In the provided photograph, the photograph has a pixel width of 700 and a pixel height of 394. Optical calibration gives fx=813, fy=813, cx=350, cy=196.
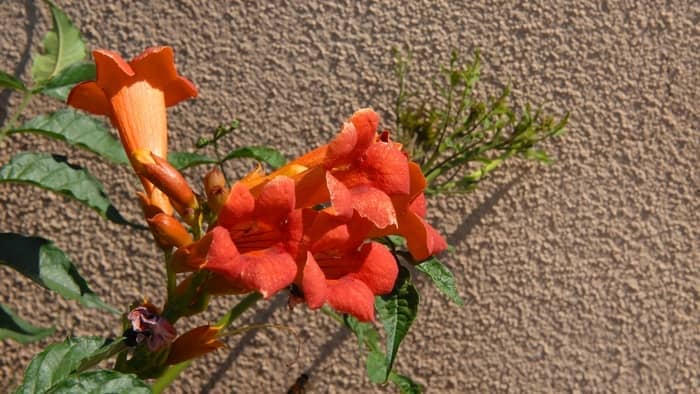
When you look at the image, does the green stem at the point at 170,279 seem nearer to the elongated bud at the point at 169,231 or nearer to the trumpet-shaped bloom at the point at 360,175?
the elongated bud at the point at 169,231

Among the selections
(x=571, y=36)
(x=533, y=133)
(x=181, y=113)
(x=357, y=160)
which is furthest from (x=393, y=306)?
(x=571, y=36)

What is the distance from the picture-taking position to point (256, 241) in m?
1.03

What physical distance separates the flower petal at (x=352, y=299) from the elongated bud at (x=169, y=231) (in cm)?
21

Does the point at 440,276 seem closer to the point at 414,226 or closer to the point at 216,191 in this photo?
the point at 414,226

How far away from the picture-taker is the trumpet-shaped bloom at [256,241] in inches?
36.0

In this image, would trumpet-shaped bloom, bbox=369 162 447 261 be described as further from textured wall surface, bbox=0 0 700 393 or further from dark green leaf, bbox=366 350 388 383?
textured wall surface, bbox=0 0 700 393

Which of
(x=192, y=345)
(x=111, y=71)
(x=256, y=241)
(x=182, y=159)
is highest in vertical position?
(x=111, y=71)

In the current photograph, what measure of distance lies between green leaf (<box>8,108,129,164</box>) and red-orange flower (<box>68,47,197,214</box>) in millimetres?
206

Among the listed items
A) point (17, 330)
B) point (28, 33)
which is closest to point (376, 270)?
point (17, 330)

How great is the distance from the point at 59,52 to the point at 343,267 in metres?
0.83

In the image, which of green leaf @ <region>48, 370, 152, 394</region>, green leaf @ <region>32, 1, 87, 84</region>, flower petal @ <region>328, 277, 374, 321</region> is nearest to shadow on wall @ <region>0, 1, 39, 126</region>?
green leaf @ <region>32, 1, 87, 84</region>

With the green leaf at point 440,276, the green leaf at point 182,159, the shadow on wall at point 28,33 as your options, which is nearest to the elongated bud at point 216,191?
the green leaf at point 440,276

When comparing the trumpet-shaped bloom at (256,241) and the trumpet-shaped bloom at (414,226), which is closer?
the trumpet-shaped bloom at (256,241)

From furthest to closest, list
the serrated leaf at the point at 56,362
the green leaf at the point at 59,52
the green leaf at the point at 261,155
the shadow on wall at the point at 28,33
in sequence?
the shadow on wall at the point at 28,33 → the green leaf at the point at 59,52 → the green leaf at the point at 261,155 → the serrated leaf at the point at 56,362
